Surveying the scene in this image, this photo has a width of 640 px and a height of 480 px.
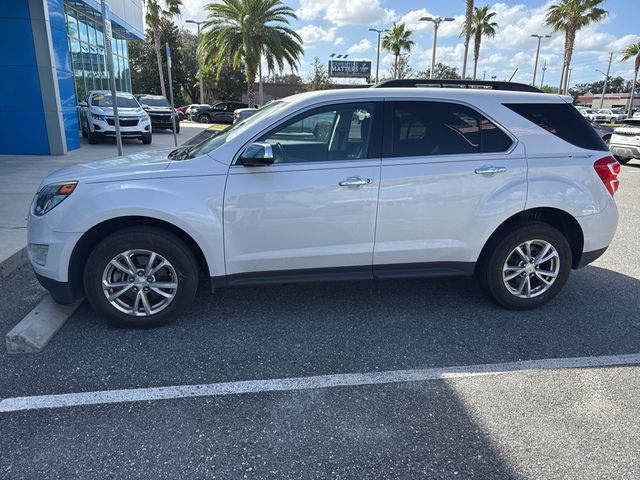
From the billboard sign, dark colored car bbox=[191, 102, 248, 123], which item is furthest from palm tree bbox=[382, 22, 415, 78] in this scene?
dark colored car bbox=[191, 102, 248, 123]

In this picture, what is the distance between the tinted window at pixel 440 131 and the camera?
3.84 m

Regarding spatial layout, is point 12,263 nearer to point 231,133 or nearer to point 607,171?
point 231,133

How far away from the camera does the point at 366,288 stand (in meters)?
4.66

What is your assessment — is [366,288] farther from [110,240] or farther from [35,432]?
[35,432]

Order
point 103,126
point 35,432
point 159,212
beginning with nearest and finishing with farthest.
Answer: point 35,432 < point 159,212 < point 103,126

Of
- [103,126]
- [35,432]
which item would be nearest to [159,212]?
[35,432]

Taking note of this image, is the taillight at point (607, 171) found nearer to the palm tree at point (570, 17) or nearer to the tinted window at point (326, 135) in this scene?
the tinted window at point (326, 135)

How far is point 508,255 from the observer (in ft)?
13.2

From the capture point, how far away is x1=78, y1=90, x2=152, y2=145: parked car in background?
1588 cm

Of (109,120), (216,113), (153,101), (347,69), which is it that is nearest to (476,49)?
(347,69)

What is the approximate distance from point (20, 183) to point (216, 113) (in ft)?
83.0

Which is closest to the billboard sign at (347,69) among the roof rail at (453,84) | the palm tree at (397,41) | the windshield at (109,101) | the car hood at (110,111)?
the palm tree at (397,41)

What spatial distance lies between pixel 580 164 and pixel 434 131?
1.27 m

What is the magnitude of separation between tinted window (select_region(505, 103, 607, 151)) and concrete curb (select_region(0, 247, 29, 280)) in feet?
16.3
